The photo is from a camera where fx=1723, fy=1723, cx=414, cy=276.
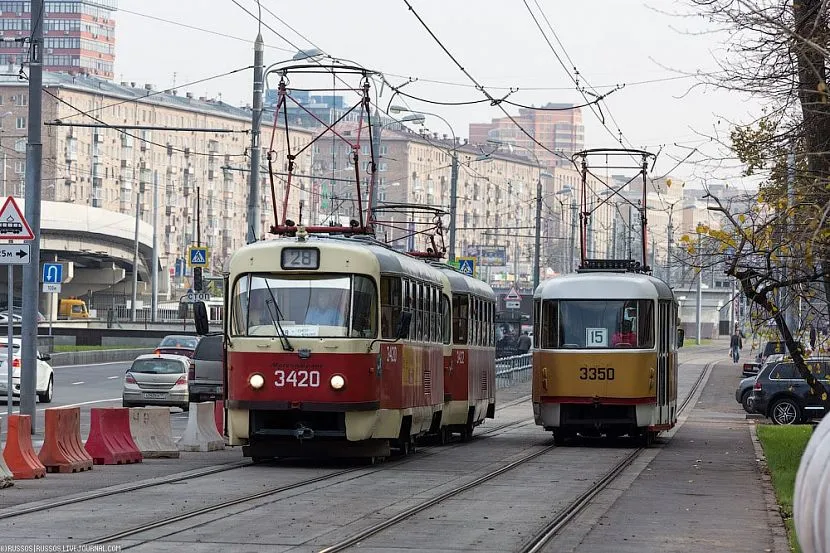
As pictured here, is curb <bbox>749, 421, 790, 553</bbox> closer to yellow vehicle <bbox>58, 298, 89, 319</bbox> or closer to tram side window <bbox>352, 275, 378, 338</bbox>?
tram side window <bbox>352, 275, 378, 338</bbox>

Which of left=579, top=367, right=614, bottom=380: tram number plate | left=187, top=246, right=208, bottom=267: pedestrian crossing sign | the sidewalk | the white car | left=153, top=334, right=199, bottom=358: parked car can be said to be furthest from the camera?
left=187, top=246, right=208, bottom=267: pedestrian crossing sign

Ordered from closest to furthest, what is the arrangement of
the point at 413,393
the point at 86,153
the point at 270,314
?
the point at 270,314 < the point at 413,393 < the point at 86,153

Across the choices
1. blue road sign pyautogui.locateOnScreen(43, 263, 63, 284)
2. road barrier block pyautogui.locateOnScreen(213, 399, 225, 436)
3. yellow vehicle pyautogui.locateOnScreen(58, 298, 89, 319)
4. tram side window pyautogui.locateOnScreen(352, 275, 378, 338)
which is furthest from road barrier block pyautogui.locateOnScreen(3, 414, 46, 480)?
yellow vehicle pyautogui.locateOnScreen(58, 298, 89, 319)

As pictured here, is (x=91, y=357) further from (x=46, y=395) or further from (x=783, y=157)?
(x=783, y=157)

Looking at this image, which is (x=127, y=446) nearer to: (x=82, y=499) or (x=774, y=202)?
(x=82, y=499)

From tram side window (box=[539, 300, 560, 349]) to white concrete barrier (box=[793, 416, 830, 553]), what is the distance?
18109 millimetres

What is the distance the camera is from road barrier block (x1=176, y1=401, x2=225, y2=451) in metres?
22.9

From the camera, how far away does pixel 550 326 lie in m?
26.1

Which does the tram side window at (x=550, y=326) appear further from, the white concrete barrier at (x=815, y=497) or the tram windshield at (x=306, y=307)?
the white concrete barrier at (x=815, y=497)

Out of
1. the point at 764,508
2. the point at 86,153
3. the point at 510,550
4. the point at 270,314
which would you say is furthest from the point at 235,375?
the point at 86,153

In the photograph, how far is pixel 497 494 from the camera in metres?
16.7

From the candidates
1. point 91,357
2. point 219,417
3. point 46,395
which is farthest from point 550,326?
point 91,357

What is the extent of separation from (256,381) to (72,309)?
9044 centimetres

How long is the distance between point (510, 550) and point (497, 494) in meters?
4.64
